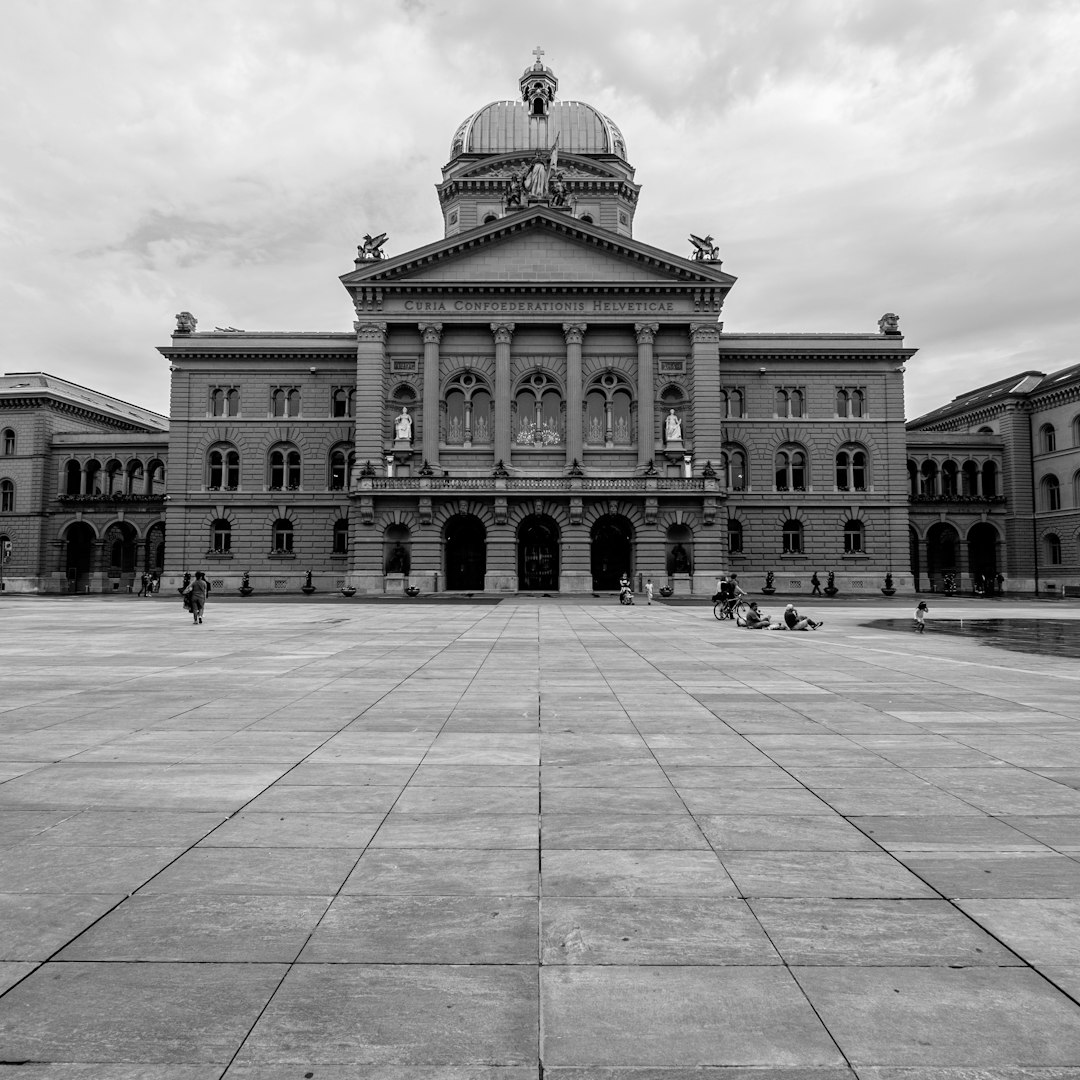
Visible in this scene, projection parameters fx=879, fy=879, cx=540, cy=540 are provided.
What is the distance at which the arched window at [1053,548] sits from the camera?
68.2 meters

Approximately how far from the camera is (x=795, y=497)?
211 ft

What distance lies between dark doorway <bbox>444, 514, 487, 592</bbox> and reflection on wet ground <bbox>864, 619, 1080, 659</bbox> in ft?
106

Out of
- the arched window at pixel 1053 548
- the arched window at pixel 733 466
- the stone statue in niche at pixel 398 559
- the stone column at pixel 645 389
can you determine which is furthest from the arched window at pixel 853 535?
the stone statue in niche at pixel 398 559

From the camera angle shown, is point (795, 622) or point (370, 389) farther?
point (370, 389)

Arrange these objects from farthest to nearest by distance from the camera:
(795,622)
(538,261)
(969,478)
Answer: (969,478) < (538,261) < (795,622)

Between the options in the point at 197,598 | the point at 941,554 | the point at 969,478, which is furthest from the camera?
the point at 941,554

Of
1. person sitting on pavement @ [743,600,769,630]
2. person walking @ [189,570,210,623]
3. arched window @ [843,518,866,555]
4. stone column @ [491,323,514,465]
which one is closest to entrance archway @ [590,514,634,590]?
stone column @ [491,323,514,465]

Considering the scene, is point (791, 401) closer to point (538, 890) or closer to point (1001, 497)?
point (1001, 497)

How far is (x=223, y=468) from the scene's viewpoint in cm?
6475

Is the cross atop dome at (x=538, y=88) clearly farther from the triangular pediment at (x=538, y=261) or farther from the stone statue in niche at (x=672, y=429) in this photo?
the stone statue in niche at (x=672, y=429)

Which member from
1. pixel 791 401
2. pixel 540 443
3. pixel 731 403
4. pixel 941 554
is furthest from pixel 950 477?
pixel 540 443

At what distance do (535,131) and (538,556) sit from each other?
3717 centimetres

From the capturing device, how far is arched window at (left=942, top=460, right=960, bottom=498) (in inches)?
2842

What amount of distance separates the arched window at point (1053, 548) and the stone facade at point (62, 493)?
71181mm
